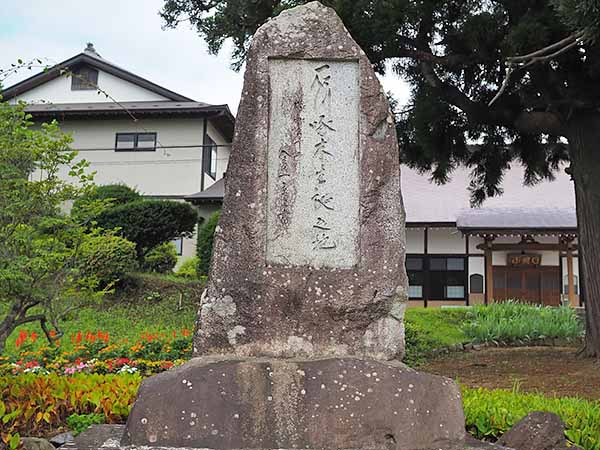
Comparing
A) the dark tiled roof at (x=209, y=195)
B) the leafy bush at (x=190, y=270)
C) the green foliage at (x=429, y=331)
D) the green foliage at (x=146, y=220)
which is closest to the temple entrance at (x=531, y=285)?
the green foliage at (x=429, y=331)

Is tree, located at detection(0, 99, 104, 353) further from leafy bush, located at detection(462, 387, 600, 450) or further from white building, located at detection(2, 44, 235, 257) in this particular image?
white building, located at detection(2, 44, 235, 257)

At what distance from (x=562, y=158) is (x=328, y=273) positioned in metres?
10.4

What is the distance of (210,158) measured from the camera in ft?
70.9

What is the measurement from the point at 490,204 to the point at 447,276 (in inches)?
123

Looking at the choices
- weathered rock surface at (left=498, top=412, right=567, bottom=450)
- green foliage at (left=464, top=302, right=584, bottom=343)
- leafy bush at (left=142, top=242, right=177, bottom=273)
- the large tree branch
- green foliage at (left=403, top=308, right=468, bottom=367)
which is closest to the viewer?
weathered rock surface at (left=498, top=412, right=567, bottom=450)

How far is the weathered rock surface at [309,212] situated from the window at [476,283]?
16923 mm

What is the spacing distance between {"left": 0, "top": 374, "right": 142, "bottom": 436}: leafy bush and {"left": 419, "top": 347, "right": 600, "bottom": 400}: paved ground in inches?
196

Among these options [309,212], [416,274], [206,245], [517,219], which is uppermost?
[517,219]

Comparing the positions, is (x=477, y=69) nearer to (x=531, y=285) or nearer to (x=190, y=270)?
(x=190, y=270)

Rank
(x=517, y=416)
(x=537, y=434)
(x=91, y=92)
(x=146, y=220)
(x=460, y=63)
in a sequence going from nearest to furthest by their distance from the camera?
1. (x=537, y=434)
2. (x=517, y=416)
3. (x=460, y=63)
4. (x=146, y=220)
5. (x=91, y=92)

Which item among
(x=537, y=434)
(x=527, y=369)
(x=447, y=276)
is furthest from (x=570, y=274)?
(x=537, y=434)

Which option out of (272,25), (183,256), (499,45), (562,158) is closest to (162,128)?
(183,256)

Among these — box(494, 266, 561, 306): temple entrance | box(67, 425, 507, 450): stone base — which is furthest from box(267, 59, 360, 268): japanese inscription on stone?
box(494, 266, 561, 306): temple entrance

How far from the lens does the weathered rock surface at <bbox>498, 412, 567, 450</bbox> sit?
4.12 meters
